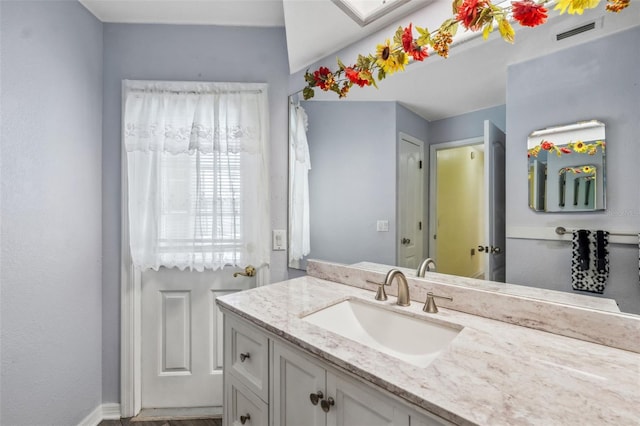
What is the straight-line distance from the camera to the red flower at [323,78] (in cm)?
149

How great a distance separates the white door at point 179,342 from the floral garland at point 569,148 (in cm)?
173

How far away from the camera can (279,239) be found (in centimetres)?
183

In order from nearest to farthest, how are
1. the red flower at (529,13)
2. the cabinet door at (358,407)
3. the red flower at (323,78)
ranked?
the cabinet door at (358,407) < the red flower at (529,13) < the red flower at (323,78)

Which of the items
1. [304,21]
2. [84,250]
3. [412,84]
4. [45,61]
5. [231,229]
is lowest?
[84,250]

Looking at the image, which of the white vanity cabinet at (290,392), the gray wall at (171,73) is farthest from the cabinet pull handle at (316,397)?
the gray wall at (171,73)

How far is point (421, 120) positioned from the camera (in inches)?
45.5

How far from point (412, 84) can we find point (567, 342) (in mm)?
1026

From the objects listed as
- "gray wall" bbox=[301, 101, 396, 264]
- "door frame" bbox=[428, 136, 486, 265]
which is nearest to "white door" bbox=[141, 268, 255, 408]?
"gray wall" bbox=[301, 101, 396, 264]

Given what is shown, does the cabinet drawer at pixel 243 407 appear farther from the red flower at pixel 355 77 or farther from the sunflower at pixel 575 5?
the sunflower at pixel 575 5

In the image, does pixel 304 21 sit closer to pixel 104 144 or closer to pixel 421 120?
pixel 421 120

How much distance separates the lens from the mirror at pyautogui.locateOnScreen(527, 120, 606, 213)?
0.80 metres

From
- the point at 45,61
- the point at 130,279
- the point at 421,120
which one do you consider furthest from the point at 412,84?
the point at 130,279

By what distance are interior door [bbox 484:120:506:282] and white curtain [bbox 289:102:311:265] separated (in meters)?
0.90

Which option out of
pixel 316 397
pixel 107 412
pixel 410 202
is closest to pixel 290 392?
pixel 316 397
